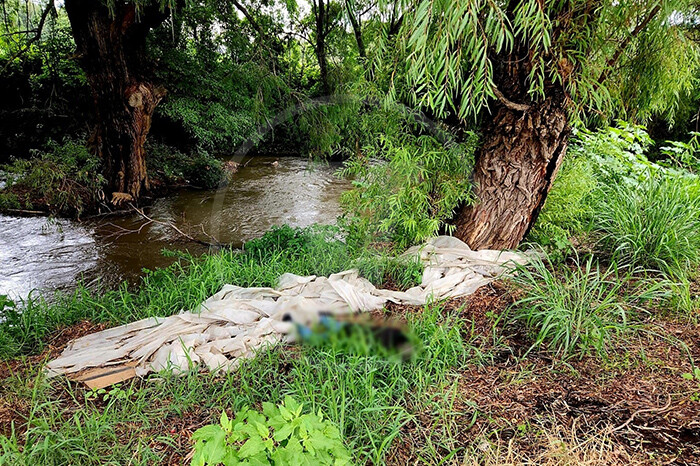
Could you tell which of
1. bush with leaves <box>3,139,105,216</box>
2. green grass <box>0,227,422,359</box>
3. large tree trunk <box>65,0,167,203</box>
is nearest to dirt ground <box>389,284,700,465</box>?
green grass <box>0,227,422,359</box>

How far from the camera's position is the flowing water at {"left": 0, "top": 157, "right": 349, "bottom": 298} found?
3691 mm

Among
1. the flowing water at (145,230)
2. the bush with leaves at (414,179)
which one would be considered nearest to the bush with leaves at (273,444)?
the bush with leaves at (414,179)

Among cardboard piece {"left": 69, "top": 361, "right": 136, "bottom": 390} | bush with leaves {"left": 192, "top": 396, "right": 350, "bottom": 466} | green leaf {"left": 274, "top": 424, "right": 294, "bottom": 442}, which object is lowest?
cardboard piece {"left": 69, "top": 361, "right": 136, "bottom": 390}

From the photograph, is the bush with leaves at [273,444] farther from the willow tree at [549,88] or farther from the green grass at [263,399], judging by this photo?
the willow tree at [549,88]

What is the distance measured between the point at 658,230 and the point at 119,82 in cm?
558

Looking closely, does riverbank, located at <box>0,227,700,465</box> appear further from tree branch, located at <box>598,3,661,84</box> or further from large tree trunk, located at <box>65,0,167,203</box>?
large tree trunk, located at <box>65,0,167,203</box>

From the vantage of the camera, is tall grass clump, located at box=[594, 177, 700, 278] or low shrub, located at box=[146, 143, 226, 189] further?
low shrub, located at box=[146, 143, 226, 189]

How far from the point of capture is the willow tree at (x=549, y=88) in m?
1.85

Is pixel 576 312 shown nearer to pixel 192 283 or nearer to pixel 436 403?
pixel 436 403

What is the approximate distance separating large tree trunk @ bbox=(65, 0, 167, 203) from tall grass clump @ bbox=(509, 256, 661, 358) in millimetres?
4752

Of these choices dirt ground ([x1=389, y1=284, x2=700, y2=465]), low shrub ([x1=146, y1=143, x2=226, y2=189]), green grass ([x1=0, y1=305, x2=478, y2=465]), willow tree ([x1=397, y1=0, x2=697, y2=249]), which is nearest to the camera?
dirt ground ([x1=389, y1=284, x2=700, y2=465])

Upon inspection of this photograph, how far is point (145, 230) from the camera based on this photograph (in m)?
4.74

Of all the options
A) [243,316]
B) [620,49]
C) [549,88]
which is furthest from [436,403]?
[620,49]

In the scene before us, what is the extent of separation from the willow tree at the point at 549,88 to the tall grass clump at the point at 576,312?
22.4 inches
